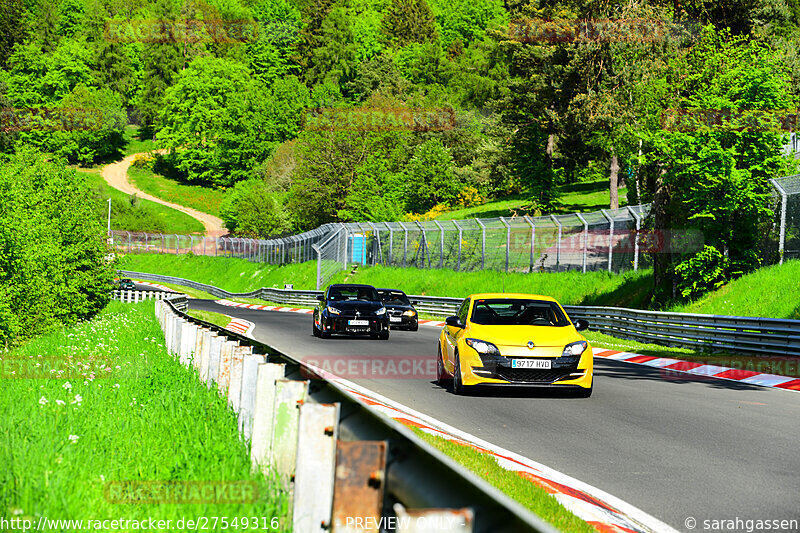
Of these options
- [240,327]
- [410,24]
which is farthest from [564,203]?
[410,24]

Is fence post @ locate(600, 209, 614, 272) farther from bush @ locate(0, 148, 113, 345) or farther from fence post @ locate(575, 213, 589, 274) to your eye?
bush @ locate(0, 148, 113, 345)

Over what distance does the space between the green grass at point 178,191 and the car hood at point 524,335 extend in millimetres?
112929

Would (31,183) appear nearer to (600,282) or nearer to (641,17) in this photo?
(600,282)

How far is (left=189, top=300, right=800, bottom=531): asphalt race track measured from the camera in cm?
697

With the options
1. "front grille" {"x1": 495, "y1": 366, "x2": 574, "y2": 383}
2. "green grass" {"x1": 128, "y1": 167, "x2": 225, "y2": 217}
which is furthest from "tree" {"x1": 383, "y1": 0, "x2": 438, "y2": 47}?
"front grille" {"x1": 495, "y1": 366, "x2": 574, "y2": 383}

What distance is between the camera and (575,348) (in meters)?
12.9

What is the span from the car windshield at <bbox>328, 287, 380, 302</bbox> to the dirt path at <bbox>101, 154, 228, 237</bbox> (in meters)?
83.8

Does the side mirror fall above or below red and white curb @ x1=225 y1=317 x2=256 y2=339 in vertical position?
above

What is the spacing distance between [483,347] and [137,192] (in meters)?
120

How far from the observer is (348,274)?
5953cm

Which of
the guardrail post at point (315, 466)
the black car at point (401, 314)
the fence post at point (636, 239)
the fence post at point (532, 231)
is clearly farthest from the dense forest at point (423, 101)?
the guardrail post at point (315, 466)

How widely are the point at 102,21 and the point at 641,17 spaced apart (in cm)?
15587

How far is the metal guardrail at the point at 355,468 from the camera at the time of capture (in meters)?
2.42

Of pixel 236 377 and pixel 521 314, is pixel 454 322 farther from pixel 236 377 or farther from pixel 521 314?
pixel 236 377
